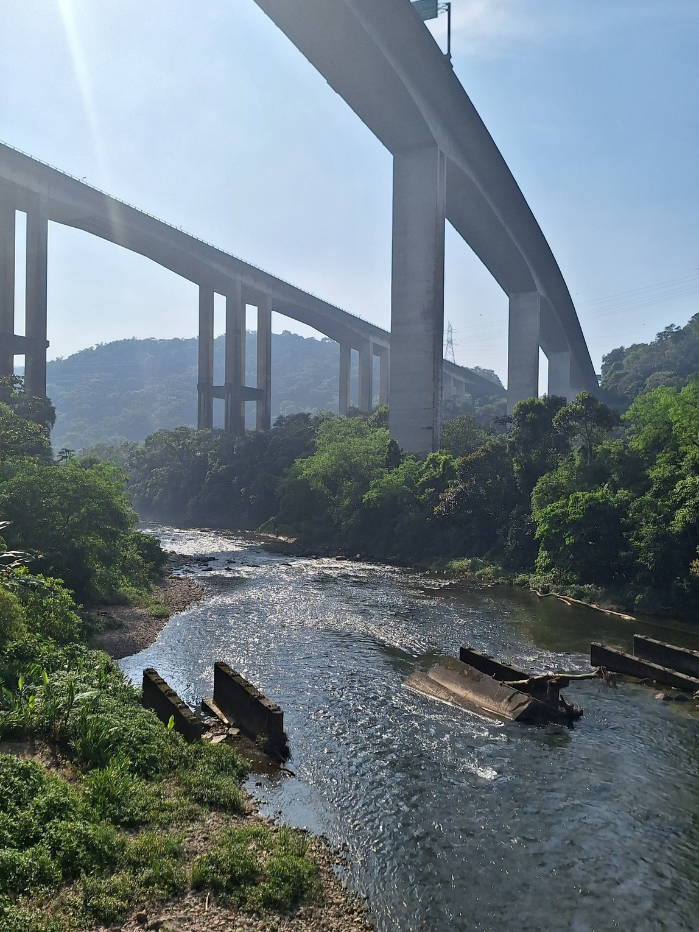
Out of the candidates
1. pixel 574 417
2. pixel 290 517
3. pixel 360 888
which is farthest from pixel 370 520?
pixel 360 888

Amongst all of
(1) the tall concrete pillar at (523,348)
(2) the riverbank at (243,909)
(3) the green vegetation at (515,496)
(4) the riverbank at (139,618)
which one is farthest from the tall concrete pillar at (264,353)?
(2) the riverbank at (243,909)

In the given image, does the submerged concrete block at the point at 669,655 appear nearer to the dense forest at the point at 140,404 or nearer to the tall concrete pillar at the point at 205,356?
the tall concrete pillar at the point at 205,356

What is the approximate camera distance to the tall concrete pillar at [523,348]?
7506 centimetres

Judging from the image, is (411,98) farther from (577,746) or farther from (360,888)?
(360,888)

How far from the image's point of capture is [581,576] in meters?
31.9

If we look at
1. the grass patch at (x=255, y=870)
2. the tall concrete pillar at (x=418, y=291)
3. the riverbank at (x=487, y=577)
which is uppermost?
the tall concrete pillar at (x=418, y=291)

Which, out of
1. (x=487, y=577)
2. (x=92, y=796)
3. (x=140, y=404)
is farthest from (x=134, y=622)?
(x=140, y=404)

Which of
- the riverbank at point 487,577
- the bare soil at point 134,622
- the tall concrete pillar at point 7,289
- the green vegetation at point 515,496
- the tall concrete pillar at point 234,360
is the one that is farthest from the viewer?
the tall concrete pillar at point 234,360

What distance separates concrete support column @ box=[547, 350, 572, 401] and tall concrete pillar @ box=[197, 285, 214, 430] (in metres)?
55.7

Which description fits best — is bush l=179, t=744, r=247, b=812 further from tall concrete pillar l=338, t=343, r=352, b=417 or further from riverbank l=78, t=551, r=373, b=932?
tall concrete pillar l=338, t=343, r=352, b=417

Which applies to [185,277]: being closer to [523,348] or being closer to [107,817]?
[523,348]

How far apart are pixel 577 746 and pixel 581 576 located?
1891 cm

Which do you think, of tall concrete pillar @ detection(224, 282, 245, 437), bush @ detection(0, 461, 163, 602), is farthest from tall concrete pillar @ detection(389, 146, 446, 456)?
tall concrete pillar @ detection(224, 282, 245, 437)

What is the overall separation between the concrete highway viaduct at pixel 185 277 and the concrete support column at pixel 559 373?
28.3 metres
